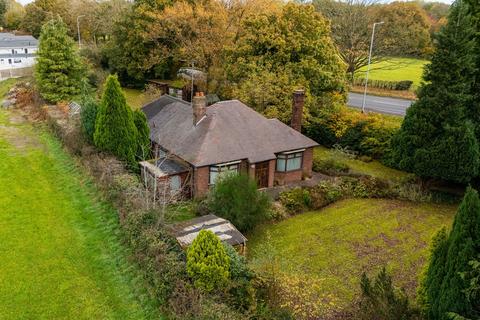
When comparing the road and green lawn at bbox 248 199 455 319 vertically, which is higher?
the road

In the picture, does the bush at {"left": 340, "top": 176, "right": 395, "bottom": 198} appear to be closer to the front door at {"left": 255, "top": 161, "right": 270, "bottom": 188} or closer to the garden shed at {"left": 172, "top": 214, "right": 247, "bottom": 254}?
the front door at {"left": 255, "top": 161, "right": 270, "bottom": 188}

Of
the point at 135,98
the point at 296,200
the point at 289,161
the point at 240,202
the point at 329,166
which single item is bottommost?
the point at 296,200

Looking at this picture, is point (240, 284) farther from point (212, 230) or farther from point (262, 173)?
point (262, 173)

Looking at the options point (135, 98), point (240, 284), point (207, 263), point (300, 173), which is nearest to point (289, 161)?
point (300, 173)

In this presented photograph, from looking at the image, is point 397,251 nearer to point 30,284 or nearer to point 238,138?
point 238,138

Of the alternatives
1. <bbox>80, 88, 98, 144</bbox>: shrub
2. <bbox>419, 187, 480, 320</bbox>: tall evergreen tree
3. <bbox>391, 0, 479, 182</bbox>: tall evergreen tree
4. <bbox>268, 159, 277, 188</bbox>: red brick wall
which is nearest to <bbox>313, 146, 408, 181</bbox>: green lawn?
<bbox>391, 0, 479, 182</bbox>: tall evergreen tree
